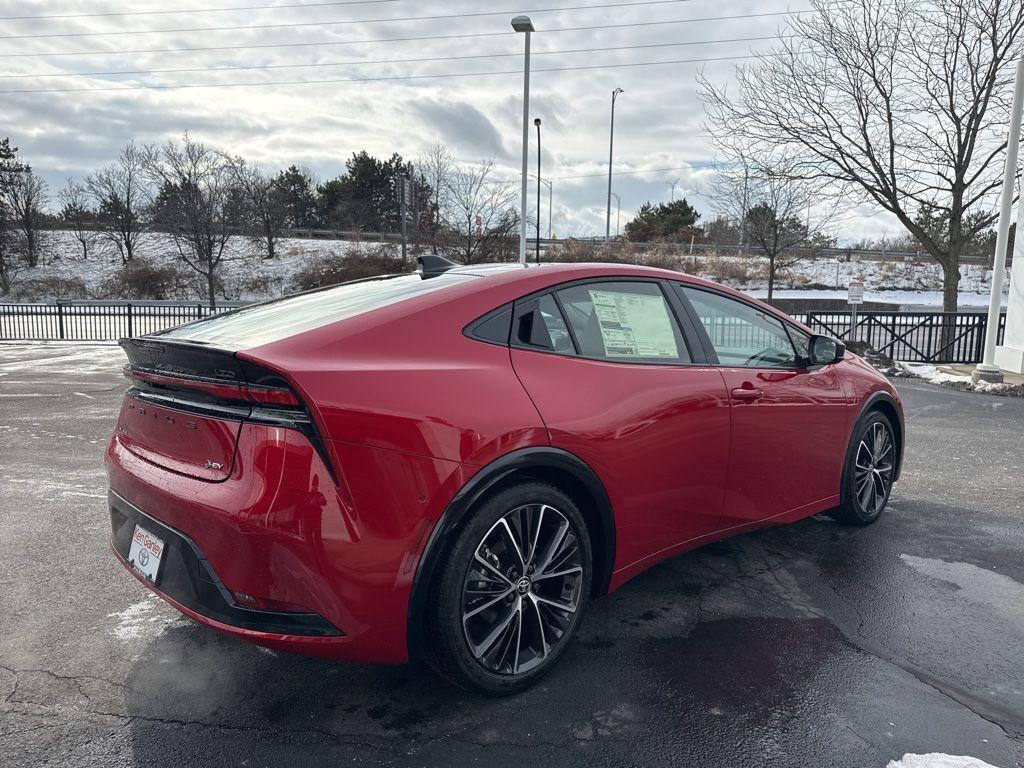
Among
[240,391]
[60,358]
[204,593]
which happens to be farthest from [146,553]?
[60,358]

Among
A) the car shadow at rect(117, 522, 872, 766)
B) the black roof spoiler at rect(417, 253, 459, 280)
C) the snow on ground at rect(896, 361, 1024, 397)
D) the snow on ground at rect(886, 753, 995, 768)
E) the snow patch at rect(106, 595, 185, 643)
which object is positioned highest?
the black roof spoiler at rect(417, 253, 459, 280)

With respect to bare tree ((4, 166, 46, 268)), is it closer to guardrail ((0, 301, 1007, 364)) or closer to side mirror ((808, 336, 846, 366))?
guardrail ((0, 301, 1007, 364))

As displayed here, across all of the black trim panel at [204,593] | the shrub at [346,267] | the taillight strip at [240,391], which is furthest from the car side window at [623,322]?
the shrub at [346,267]

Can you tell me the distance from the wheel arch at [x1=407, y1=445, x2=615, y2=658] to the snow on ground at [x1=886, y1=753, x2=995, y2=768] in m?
1.14

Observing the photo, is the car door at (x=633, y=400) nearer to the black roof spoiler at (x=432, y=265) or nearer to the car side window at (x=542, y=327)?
the car side window at (x=542, y=327)

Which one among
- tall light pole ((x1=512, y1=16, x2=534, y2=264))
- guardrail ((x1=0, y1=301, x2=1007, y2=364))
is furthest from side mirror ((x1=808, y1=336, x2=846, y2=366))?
tall light pole ((x1=512, y1=16, x2=534, y2=264))

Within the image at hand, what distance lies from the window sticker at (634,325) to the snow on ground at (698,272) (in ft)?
113

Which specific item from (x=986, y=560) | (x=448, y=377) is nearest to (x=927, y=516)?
(x=986, y=560)

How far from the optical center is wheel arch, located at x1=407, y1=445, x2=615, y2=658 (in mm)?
2324

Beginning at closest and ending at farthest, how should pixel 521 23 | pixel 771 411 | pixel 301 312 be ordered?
pixel 301 312 < pixel 771 411 < pixel 521 23

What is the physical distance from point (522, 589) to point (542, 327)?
3.24ft

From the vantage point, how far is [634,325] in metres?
3.18

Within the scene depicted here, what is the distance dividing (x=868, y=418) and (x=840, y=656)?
6.05ft

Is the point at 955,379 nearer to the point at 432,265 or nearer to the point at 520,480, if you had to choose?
the point at 432,265
